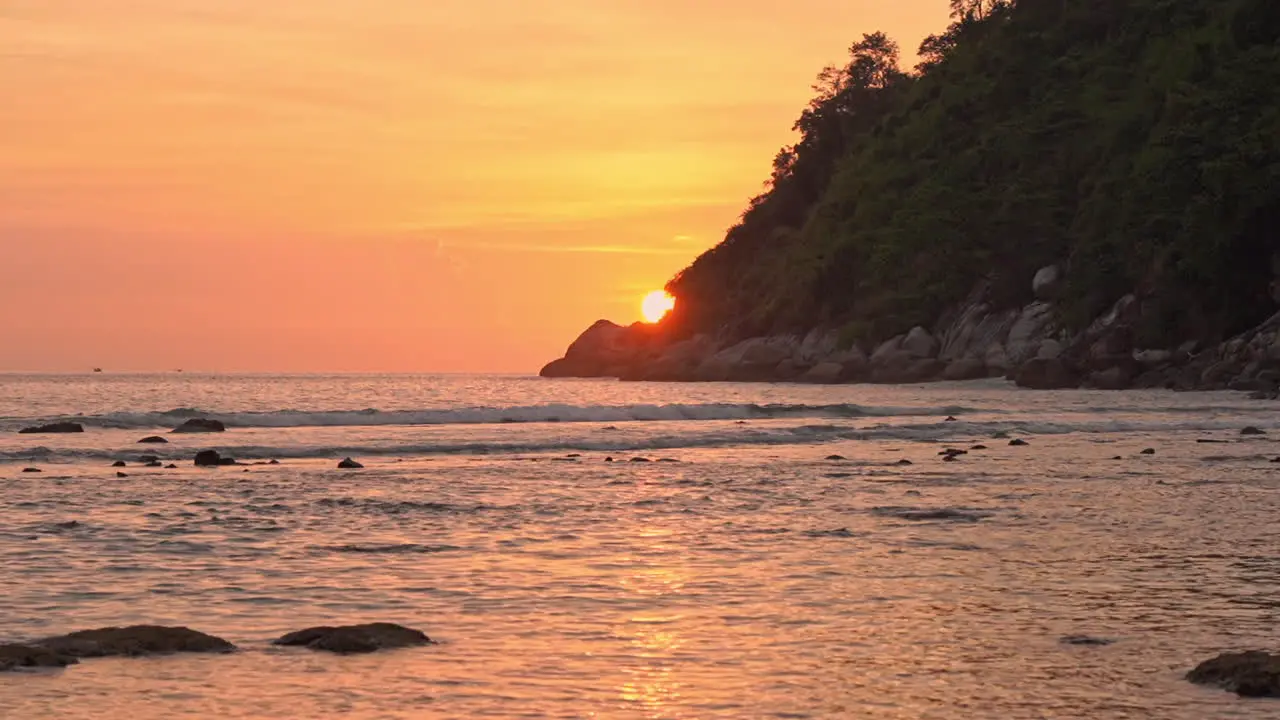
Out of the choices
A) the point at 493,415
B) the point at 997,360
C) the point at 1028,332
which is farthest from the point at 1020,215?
the point at 493,415

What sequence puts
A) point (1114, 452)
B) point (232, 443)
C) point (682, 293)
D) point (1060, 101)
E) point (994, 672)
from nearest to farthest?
point (994, 672) < point (1114, 452) < point (232, 443) < point (1060, 101) < point (682, 293)

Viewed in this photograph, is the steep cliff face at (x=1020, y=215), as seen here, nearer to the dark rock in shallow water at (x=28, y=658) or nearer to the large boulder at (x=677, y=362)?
the large boulder at (x=677, y=362)

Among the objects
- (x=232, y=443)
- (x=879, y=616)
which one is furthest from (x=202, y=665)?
(x=232, y=443)

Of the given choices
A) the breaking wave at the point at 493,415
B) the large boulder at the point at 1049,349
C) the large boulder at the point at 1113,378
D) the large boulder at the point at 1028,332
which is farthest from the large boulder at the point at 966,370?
the breaking wave at the point at 493,415

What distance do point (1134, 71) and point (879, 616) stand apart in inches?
3860

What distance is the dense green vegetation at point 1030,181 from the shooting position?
7881 centimetres

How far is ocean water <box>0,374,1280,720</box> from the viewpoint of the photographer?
9172 millimetres

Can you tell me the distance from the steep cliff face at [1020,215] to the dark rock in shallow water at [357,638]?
64829 mm

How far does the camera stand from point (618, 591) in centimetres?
1309

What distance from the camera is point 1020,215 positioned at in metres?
106

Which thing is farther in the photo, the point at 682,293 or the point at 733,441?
the point at 682,293

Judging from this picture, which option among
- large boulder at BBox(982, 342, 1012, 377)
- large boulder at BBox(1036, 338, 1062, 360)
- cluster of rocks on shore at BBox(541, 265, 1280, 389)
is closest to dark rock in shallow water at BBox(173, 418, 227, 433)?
cluster of rocks on shore at BBox(541, 265, 1280, 389)

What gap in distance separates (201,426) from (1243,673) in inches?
1592

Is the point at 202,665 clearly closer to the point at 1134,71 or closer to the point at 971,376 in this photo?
the point at 971,376
